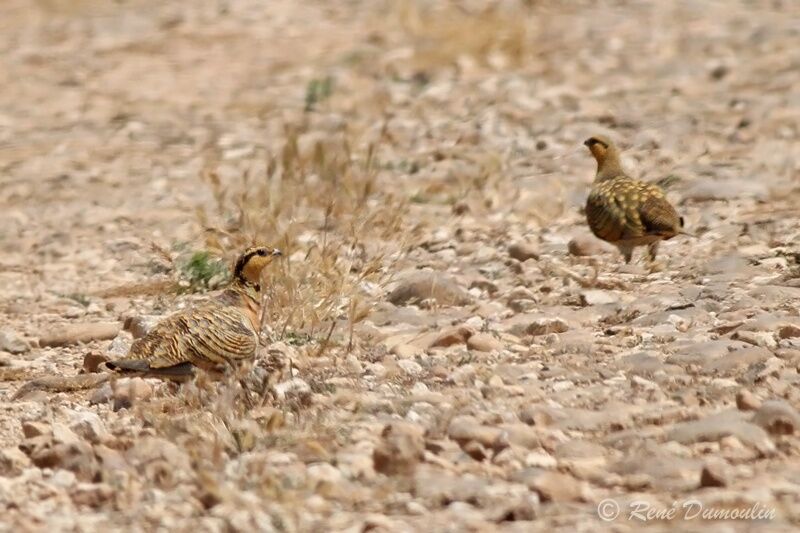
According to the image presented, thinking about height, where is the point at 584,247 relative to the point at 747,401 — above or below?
below

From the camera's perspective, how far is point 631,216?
8.32 meters

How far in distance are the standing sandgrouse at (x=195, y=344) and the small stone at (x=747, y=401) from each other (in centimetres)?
204

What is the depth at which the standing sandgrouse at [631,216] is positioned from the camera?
832 centimetres

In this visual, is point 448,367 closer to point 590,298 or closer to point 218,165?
point 590,298

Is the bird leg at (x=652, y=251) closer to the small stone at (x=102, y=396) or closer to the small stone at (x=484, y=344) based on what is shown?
the small stone at (x=484, y=344)

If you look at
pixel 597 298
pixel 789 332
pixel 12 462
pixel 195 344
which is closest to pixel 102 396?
pixel 195 344

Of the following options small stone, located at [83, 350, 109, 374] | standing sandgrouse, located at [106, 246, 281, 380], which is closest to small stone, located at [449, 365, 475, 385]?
standing sandgrouse, located at [106, 246, 281, 380]

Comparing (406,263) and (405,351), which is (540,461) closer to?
(405,351)

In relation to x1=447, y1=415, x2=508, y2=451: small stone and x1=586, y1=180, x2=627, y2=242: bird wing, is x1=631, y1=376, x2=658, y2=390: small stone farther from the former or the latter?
x1=586, y1=180, x2=627, y2=242: bird wing

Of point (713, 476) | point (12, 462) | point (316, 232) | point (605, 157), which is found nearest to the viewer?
point (713, 476)

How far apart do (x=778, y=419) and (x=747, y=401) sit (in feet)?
0.92

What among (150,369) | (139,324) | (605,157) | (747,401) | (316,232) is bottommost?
(316,232)

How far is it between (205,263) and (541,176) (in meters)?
2.86

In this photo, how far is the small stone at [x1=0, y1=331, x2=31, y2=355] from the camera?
7.98 meters
